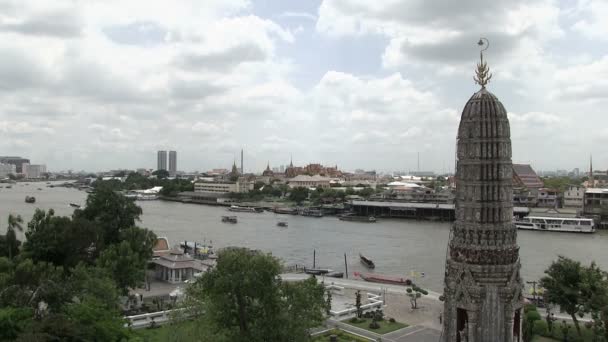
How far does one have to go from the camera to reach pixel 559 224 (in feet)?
233

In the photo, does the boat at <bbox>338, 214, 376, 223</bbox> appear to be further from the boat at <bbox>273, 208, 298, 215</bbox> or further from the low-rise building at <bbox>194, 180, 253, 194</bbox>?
the low-rise building at <bbox>194, 180, 253, 194</bbox>

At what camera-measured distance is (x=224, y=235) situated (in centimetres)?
6756

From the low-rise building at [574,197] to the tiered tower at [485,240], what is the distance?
89.4m

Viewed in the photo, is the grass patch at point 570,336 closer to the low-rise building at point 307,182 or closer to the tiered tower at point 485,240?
the tiered tower at point 485,240

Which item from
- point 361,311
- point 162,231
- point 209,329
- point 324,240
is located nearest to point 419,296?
point 361,311

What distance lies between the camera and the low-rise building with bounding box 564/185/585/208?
9262cm

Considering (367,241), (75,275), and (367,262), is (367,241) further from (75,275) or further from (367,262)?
(75,275)

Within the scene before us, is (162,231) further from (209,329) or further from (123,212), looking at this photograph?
(209,329)

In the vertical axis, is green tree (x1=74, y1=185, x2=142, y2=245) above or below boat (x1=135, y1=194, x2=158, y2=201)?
above

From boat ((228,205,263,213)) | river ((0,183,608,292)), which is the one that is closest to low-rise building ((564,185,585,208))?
river ((0,183,608,292))

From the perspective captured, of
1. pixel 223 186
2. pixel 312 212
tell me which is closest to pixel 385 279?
pixel 312 212

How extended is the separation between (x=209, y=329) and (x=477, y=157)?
10.2 meters

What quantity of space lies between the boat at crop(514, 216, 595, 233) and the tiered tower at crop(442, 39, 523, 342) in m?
59.7

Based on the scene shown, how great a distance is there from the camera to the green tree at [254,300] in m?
16.4
